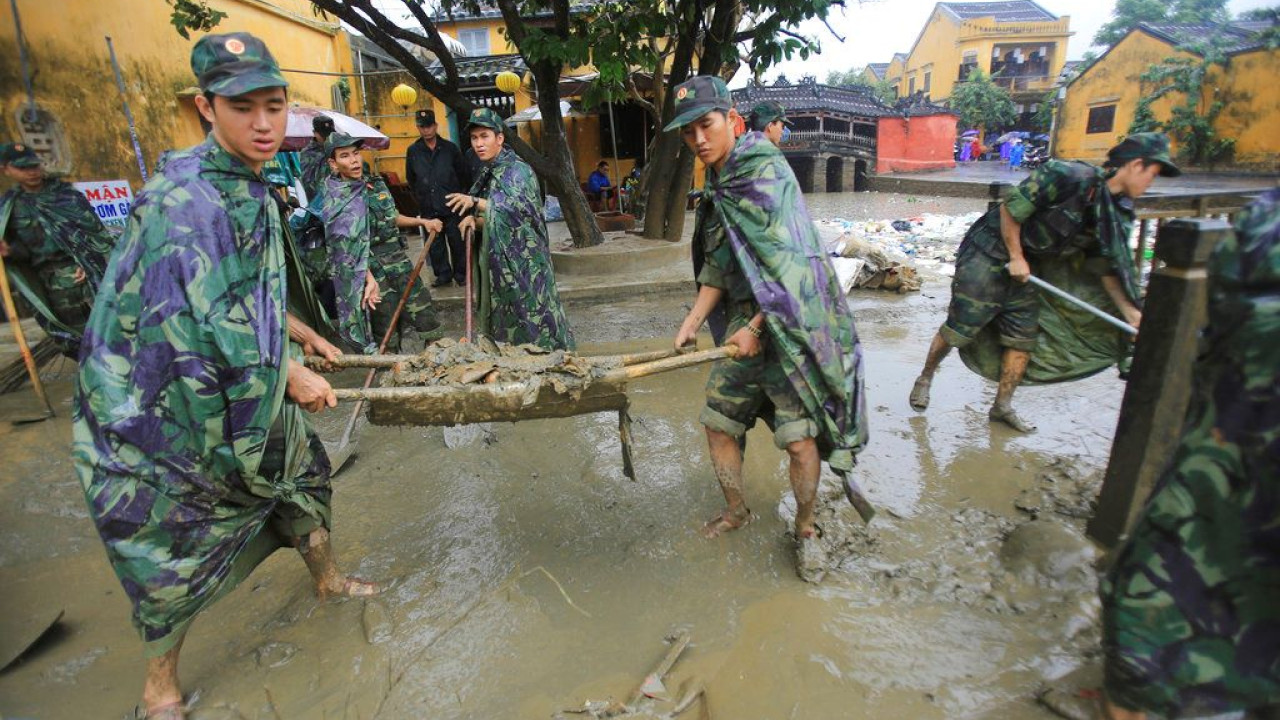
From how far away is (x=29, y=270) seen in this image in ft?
15.9

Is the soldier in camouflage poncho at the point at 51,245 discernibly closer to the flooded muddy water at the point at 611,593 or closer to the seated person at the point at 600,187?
the flooded muddy water at the point at 611,593

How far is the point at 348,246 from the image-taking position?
4.45 metres

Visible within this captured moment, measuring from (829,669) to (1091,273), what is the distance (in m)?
2.78

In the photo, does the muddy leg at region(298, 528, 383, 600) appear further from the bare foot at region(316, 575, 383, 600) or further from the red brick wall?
the red brick wall

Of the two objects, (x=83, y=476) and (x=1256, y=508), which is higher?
(x=1256, y=508)

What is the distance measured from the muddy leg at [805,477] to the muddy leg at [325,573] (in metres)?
1.74

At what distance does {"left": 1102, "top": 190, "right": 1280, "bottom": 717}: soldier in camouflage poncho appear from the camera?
1189mm

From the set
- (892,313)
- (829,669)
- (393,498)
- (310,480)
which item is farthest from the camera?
(892,313)

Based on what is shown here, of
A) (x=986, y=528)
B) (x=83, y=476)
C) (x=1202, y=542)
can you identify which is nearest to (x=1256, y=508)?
(x=1202, y=542)

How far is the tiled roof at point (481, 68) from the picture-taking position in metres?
13.2

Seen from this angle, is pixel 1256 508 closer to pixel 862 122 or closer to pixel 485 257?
pixel 485 257

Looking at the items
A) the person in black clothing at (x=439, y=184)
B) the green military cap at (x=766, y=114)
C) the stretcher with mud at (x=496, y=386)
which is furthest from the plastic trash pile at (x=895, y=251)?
the person in black clothing at (x=439, y=184)

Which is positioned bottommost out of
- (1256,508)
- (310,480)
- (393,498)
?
(393,498)

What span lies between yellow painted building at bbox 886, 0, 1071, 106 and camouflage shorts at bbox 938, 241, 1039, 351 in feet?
106
